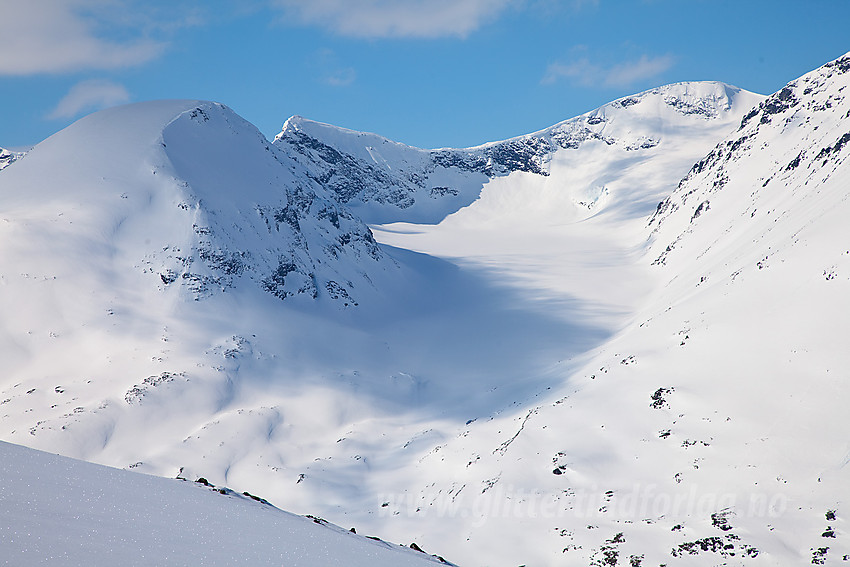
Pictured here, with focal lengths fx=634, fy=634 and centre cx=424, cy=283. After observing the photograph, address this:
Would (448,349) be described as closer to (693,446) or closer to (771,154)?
(693,446)

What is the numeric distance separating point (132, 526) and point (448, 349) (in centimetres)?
6473

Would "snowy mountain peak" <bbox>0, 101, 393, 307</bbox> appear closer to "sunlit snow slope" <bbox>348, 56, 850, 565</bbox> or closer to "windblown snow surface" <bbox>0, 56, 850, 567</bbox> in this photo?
"windblown snow surface" <bbox>0, 56, 850, 567</bbox>

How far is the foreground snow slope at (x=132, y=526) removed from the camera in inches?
277

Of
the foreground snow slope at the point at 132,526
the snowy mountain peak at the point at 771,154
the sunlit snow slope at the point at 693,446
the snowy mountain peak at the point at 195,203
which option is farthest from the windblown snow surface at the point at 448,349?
the foreground snow slope at the point at 132,526

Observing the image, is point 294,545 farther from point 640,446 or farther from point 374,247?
point 374,247

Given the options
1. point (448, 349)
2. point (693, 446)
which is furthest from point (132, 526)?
point (448, 349)

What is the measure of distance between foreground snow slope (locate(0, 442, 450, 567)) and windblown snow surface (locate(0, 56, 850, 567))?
19.4 metres

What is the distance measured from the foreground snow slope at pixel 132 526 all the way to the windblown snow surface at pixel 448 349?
19.4 meters

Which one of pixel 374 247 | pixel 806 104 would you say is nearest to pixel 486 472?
pixel 374 247

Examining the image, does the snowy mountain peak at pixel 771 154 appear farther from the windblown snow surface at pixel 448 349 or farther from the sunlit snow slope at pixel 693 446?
the sunlit snow slope at pixel 693 446

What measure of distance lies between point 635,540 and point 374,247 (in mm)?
74484

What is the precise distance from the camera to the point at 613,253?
404 ft

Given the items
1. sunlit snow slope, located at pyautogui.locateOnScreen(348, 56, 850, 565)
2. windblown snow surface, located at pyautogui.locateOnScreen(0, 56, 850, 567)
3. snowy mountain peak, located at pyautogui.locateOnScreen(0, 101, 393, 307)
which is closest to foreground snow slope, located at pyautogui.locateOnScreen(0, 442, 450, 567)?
sunlit snow slope, located at pyautogui.locateOnScreen(348, 56, 850, 565)

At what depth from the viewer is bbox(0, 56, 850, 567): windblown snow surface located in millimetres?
30719
